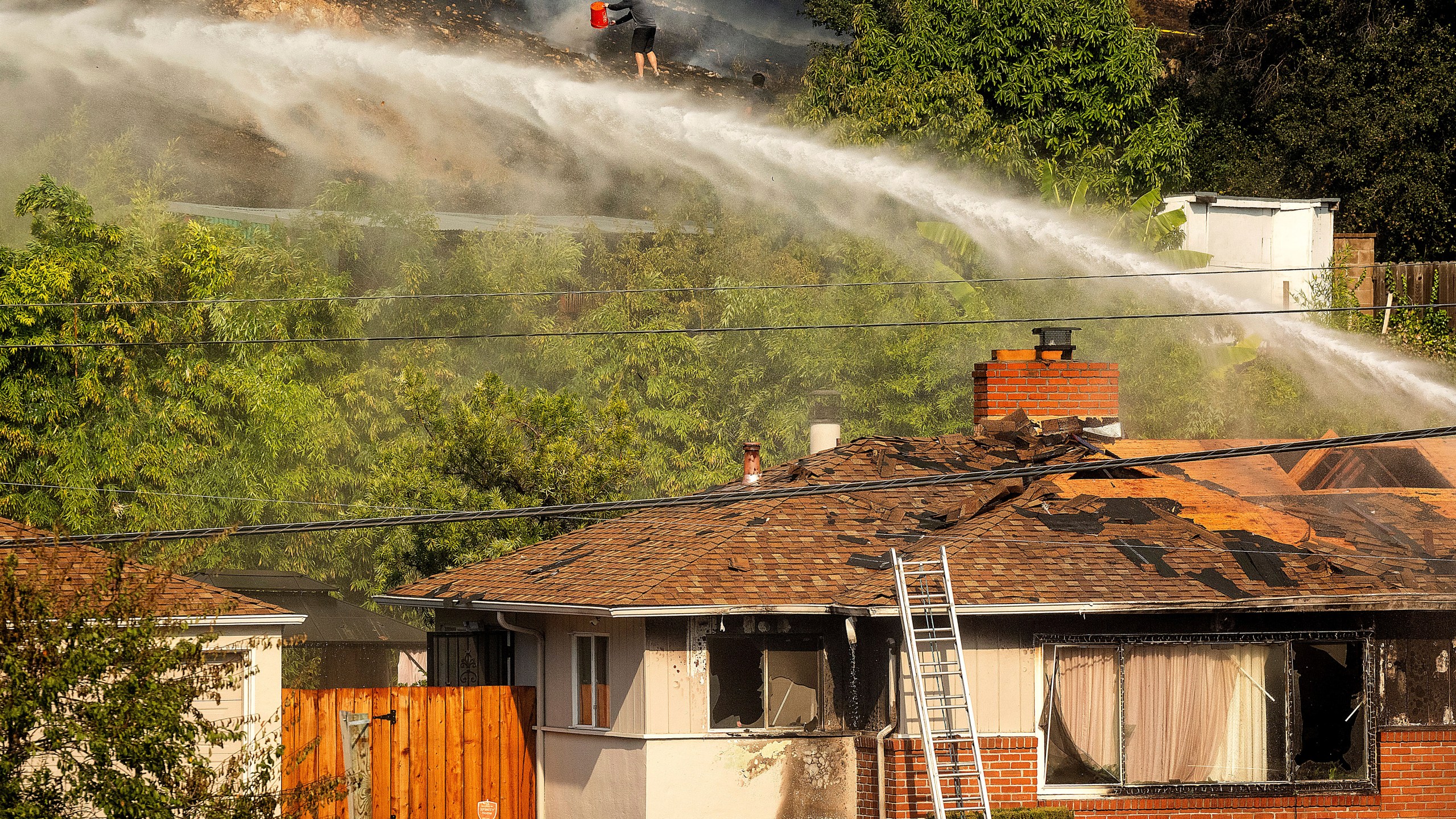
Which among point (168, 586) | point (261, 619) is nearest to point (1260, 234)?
point (261, 619)

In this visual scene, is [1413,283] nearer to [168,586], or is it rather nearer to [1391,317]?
[1391,317]

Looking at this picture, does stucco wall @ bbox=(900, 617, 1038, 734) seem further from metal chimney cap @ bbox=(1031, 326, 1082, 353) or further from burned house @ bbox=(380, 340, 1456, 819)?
metal chimney cap @ bbox=(1031, 326, 1082, 353)

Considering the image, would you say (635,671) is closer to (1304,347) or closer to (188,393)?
(188,393)

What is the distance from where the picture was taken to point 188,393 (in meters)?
31.5

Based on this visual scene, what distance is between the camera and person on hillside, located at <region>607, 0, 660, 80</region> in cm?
6819

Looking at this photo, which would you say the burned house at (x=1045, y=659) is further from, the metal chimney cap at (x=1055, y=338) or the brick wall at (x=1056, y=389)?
the metal chimney cap at (x=1055, y=338)

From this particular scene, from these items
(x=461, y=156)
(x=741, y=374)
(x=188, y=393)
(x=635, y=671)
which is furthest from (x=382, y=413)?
(x=461, y=156)

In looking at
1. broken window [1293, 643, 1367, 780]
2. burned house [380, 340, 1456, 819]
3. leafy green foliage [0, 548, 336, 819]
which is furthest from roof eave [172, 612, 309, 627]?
broken window [1293, 643, 1367, 780]

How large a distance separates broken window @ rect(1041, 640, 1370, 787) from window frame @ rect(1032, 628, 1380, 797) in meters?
0.02

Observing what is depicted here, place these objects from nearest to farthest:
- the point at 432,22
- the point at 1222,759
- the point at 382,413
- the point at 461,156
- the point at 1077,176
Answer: the point at 1222,759
the point at 382,413
the point at 1077,176
the point at 461,156
the point at 432,22

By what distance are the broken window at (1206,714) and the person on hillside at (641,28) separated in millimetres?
55269

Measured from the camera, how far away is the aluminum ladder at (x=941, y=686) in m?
14.4

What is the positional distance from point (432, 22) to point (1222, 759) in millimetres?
62036

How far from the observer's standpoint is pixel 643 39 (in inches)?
2717
